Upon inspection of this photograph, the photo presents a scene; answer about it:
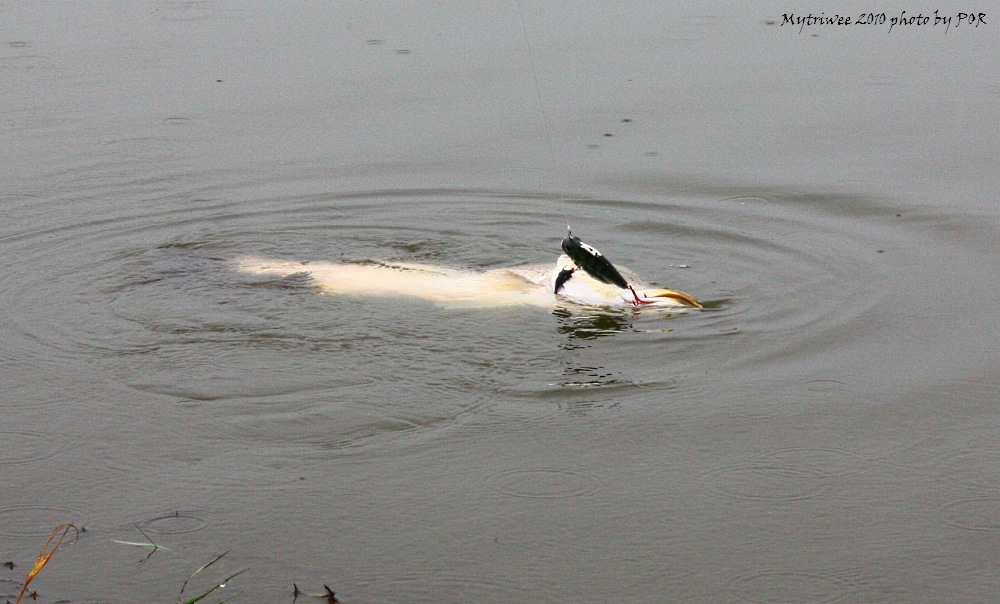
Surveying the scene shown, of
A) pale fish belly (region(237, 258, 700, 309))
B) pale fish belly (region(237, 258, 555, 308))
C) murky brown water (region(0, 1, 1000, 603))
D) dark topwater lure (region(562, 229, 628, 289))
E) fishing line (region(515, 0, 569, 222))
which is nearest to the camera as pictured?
murky brown water (region(0, 1, 1000, 603))

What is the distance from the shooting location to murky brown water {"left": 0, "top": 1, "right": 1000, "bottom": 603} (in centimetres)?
418

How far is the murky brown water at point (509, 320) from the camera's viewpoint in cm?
418

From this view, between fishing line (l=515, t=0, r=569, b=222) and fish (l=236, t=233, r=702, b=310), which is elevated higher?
fishing line (l=515, t=0, r=569, b=222)

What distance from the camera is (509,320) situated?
21.3ft

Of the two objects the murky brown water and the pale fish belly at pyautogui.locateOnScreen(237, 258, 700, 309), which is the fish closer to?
the pale fish belly at pyautogui.locateOnScreen(237, 258, 700, 309)

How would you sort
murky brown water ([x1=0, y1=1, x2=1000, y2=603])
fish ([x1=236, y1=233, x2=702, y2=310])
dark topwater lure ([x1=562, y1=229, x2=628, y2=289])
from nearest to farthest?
1. murky brown water ([x1=0, y1=1, x2=1000, y2=603])
2. dark topwater lure ([x1=562, y1=229, x2=628, y2=289])
3. fish ([x1=236, y1=233, x2=702, y2=310])

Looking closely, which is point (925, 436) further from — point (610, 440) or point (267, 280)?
point (267, 280)

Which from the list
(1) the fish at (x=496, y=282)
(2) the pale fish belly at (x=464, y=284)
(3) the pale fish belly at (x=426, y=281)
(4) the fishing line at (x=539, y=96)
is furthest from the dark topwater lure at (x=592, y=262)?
(4) the fishing line at (x=539, y=96)

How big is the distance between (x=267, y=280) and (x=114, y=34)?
6.76m

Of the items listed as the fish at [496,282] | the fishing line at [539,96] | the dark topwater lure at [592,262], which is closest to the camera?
the dark topwater lure at [592,262]

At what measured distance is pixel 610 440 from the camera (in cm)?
499

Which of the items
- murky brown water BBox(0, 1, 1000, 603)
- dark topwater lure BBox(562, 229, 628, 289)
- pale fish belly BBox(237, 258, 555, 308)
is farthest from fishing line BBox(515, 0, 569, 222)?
dark topwater lure BBox(562, 229, 628, 289)

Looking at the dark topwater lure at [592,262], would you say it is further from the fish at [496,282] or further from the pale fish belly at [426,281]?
the pale fish belly at [426,281]

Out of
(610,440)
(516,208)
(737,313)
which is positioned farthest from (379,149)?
(610,440)
